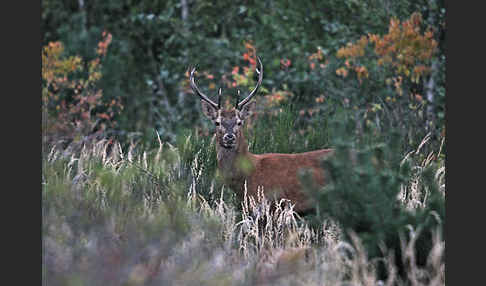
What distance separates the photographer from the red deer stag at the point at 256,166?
6.10 meters

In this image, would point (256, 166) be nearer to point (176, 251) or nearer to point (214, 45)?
point (176, 251)

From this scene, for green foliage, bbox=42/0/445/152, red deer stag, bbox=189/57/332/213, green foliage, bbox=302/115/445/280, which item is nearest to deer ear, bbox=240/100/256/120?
red deer stag, bbox=189/57/332/213

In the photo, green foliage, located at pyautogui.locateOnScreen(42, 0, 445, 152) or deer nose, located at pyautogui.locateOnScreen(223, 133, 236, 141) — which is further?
green foliage, located at pyautogui.locateOnScreen(42, 0, 445, 152)

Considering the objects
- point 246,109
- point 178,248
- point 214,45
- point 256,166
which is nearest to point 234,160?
point 256,166

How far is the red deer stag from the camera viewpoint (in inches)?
240

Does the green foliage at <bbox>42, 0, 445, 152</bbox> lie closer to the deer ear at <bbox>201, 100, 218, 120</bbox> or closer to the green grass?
the deer ear at <bbox>201, 100, 218, 120</bbox>

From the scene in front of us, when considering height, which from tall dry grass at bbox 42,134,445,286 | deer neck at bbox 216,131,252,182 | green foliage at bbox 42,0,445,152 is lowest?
tall dry grass at bbox 42,134,445,286

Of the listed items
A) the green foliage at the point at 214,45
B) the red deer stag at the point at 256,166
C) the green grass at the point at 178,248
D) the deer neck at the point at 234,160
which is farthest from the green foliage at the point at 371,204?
the green foliage at the point at 214,45

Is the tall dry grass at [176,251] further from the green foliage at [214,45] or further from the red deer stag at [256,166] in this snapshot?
the green foliage at [214,45]

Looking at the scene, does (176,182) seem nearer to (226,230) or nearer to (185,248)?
(226,230)

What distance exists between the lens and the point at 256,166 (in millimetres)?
6285

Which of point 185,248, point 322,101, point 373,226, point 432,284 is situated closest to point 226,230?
point 185,248

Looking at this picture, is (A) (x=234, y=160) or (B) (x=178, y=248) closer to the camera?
(B) (x=178, y=248)

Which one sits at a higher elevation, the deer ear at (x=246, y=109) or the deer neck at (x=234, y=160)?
the deer ear at (x=246, y=109)
